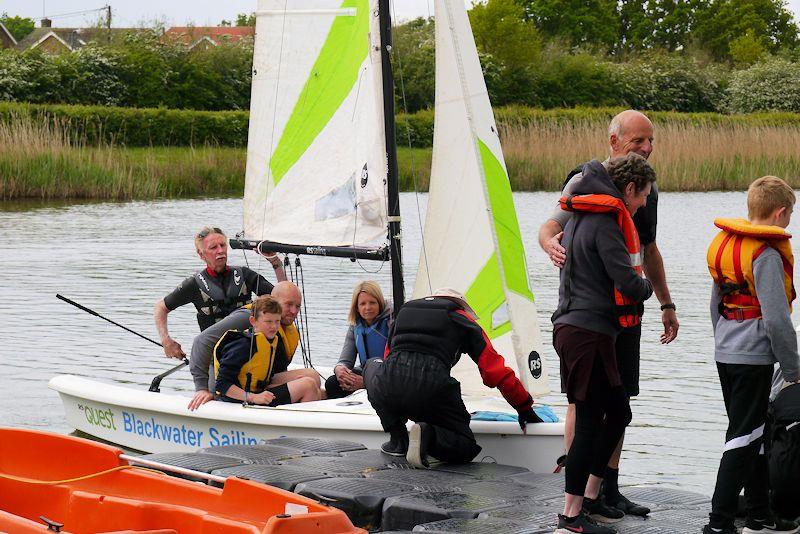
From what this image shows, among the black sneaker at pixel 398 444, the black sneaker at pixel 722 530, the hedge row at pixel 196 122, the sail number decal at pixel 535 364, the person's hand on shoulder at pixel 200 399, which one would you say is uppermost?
the hedge row at pixel 196 122

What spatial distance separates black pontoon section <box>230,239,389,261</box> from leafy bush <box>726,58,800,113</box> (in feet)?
117

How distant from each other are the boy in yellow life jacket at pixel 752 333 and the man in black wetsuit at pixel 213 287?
3790mm

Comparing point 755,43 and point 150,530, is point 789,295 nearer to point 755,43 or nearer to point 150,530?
point 150,530

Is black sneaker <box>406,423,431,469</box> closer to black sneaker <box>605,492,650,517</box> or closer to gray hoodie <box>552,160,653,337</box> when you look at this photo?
black sneaker <box>605,492,650,517</box>

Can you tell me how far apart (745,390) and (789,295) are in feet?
1.27

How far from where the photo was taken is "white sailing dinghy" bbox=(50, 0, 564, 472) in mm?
7160

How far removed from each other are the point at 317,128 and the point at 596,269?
3.76 metres

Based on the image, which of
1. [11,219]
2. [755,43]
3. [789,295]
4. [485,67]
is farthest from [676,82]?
[789,295]

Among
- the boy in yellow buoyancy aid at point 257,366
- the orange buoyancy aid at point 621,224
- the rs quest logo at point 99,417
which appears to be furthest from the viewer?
the rs quest logo at point 99,417

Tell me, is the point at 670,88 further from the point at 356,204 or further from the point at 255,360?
the point at 255,360

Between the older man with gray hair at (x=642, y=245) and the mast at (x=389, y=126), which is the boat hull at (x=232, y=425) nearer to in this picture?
the mast at (x=389, y=126)

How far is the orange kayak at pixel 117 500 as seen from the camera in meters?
4.59

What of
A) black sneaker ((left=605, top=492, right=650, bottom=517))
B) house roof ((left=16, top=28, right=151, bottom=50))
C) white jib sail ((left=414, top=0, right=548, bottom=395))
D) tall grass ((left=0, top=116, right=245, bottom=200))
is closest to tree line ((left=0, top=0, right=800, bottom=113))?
house roof ((left=16, top=28, right=151, bottom=50))

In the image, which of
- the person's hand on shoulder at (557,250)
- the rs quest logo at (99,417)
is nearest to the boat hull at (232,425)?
the rs quest logo at (99,417)
